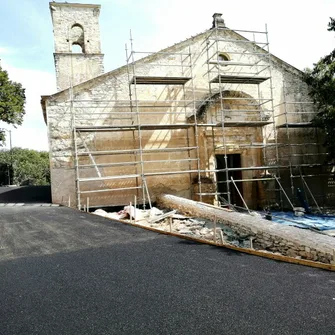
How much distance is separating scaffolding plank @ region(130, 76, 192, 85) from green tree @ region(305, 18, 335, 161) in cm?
552

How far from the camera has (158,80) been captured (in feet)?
43.3

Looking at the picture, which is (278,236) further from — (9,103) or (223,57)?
(9,103)

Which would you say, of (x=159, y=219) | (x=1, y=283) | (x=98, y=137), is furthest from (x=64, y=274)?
(x=98, y=137)

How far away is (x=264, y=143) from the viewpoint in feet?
47.9

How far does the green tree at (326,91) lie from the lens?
12781 millimetres

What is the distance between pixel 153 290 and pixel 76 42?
56.4 ft

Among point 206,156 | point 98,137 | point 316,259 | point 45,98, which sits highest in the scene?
point 45,98

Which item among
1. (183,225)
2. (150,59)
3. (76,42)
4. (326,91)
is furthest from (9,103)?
(326,91)

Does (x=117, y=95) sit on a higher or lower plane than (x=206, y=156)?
higher

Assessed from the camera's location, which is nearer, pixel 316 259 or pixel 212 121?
pixel 316 259

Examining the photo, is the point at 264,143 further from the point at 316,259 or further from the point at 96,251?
the point at 96,251

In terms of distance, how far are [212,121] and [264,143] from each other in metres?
2.64

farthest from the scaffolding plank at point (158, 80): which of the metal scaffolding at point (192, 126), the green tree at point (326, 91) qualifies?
the green tree at point (326, 91)

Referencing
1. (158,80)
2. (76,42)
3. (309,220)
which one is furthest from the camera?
(76,42)
